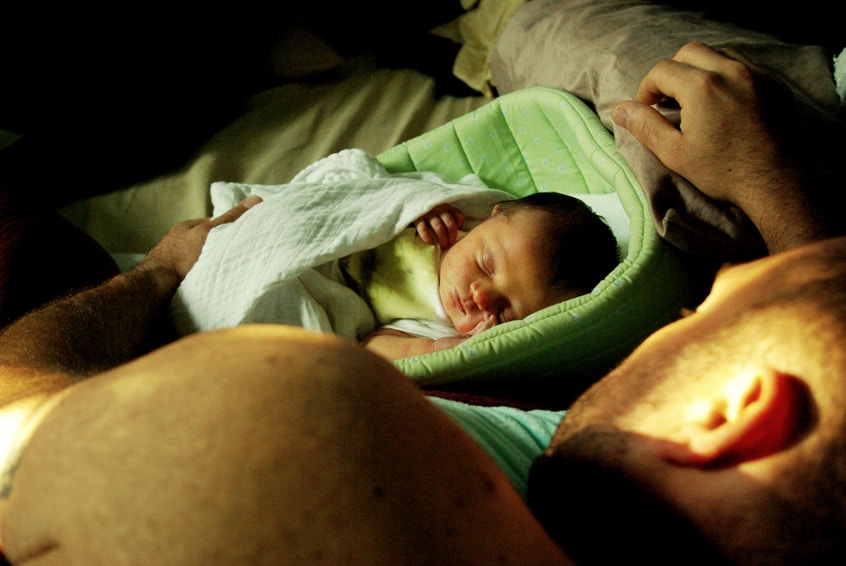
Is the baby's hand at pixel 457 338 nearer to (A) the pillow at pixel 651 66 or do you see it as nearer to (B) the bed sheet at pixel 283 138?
(A) the pillow at pixel 651 66

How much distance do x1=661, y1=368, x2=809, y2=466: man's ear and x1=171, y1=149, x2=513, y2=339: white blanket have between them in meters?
0.72

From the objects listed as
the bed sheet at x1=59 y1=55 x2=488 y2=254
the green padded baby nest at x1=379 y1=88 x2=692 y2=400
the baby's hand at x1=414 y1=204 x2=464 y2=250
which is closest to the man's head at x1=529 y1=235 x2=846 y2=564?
the green padded baby nest at x1=379 y1=88 x2=692 y2=400

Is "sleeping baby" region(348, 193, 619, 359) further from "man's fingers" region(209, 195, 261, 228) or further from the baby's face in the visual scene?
"man's fingers" region(209, 195, 261, 228)

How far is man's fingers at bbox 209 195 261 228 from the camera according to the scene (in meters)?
1.18

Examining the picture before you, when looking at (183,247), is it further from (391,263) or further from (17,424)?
(17,424)

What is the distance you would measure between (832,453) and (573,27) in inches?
45.8

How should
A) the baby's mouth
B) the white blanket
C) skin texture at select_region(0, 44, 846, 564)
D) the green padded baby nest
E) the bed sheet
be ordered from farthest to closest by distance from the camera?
1. the bed sheet
2. the baby's mouth
3. the white blanket
4. the green padded baby nest
5. skin texture at select_region(0, 44, 846, 564)

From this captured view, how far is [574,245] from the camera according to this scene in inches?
43.3

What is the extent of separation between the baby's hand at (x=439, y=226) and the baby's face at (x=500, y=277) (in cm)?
7

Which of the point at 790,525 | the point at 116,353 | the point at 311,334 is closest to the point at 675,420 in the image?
the point at 790,525

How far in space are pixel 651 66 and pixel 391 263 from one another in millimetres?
651

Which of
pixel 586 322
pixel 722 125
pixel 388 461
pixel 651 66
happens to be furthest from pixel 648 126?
pixel 388 461

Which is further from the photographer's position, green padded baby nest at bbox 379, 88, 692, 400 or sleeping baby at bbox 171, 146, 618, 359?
sleeping baby at bbox 171, 146, 618, 359

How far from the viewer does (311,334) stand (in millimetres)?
459
